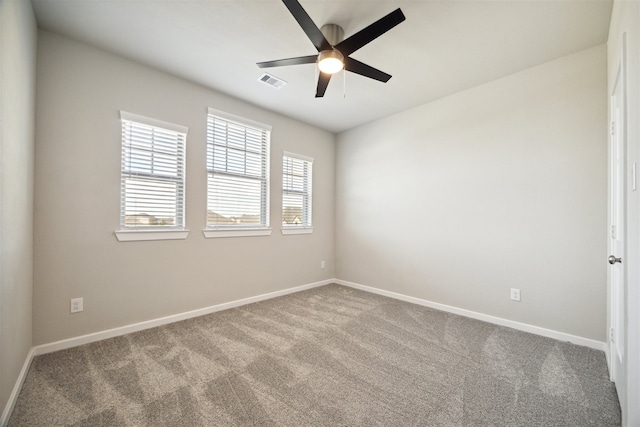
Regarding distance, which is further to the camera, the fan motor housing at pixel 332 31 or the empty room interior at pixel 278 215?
the fan motor housing at pixel 332 31

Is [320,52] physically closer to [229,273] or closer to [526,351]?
[229,273]

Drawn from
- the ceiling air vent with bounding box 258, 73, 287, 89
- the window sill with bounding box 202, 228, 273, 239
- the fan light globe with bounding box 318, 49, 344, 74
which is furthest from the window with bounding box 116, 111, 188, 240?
the fan light globe with bounding box 318, 49, 344, 74

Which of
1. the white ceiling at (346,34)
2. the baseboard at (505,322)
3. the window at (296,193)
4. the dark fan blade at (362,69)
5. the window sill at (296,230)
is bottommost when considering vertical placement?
the baseboard at (505,322)

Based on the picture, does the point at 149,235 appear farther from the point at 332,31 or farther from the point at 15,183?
the point at 332,31

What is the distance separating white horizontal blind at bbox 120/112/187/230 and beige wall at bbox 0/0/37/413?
68 cm

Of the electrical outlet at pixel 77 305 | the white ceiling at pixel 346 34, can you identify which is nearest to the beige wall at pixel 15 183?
the electrical outlet at pixel 77 305

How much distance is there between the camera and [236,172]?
144 inches

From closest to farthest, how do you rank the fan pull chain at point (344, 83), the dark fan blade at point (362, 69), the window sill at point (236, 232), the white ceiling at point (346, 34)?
the white ceiling at point (346, 34) < the dark fan blade at point (362, 69) < the fan pull chain at point (344, 83) < the window sill at point (236, 232)

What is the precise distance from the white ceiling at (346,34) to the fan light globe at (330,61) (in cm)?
32

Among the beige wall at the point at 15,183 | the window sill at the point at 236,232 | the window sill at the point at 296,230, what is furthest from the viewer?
the window sill at the point at 296,230

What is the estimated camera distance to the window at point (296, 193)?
14.0 feet

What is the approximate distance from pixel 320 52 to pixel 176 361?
2.77 m

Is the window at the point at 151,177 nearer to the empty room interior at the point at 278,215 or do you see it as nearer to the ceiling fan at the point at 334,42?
the empty room interior at the point at 278,215

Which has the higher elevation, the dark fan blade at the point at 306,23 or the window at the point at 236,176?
the dark fan blade at the point at 306,23
